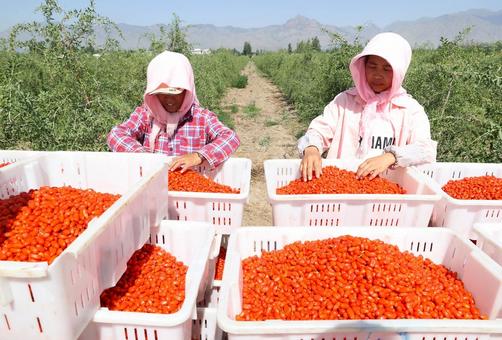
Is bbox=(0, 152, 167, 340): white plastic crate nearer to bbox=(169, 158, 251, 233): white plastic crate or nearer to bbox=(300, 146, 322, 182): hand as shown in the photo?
bbox=(169, 158, 251, 233): white plastic crate

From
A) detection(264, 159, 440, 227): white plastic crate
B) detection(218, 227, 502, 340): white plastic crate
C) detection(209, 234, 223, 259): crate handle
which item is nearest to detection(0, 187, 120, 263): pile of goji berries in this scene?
detection(209, 234, 223, 259): crate handle

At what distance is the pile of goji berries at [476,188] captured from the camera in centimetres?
267

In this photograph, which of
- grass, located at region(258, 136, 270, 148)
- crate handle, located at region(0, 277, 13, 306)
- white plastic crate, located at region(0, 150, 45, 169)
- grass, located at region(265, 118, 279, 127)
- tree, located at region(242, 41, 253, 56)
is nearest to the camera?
crate handle, located at region(0, 277, 13, 306)

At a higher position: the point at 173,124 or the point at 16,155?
the point at 173,124

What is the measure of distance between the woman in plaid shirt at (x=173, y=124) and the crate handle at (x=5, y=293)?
1.72 meters

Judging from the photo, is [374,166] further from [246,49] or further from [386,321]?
[246,49]

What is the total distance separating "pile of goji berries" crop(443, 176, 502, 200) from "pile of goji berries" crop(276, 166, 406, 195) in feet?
1.44

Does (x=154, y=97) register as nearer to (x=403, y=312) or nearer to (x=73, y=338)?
(x=73, y=338)

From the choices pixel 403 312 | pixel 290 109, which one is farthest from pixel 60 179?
pixel 290 109

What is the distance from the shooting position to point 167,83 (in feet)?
9.84

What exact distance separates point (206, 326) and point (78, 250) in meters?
1.06

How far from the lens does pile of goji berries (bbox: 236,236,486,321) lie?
1.71 meters

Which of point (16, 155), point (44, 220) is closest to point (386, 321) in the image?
point (44, 220)

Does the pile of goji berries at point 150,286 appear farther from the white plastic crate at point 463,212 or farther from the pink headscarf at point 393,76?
the pink headscarf at point 393,76
